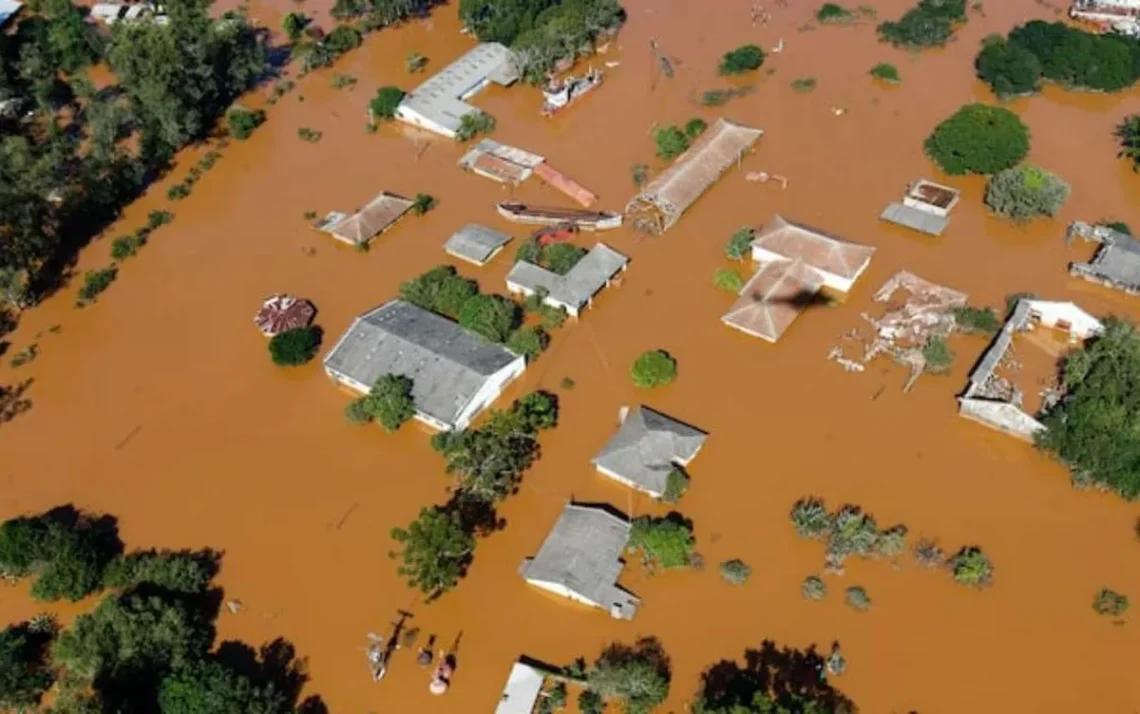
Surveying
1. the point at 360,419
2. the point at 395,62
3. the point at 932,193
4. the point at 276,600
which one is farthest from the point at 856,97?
the point at 276,600

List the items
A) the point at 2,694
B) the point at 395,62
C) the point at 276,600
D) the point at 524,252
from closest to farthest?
the point at 2,694, the point at 276,600, the point at 524,252, the point at 395,62

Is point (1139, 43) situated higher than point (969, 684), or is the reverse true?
point (1139, 43)

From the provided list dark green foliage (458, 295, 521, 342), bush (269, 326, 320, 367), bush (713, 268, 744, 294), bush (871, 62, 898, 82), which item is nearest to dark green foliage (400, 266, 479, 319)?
dark green foliage (458, 295, 521, 342)

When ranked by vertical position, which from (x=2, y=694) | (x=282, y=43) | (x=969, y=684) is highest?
(x=282, y=43)

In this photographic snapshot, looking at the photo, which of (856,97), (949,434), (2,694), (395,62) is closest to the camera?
(2,694)

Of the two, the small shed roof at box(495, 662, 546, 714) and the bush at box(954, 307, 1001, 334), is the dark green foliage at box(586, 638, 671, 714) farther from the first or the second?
the bush at box(954, 307, 1001, 334)

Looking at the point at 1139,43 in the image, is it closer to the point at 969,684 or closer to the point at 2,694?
the point at 969,684

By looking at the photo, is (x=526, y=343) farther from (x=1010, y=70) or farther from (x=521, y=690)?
(x=1010, y=70)

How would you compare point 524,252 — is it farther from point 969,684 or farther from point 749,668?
point 969,684

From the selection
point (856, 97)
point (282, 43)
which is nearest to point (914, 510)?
point (856, 97)

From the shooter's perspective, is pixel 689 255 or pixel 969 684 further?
pixel 689 255
